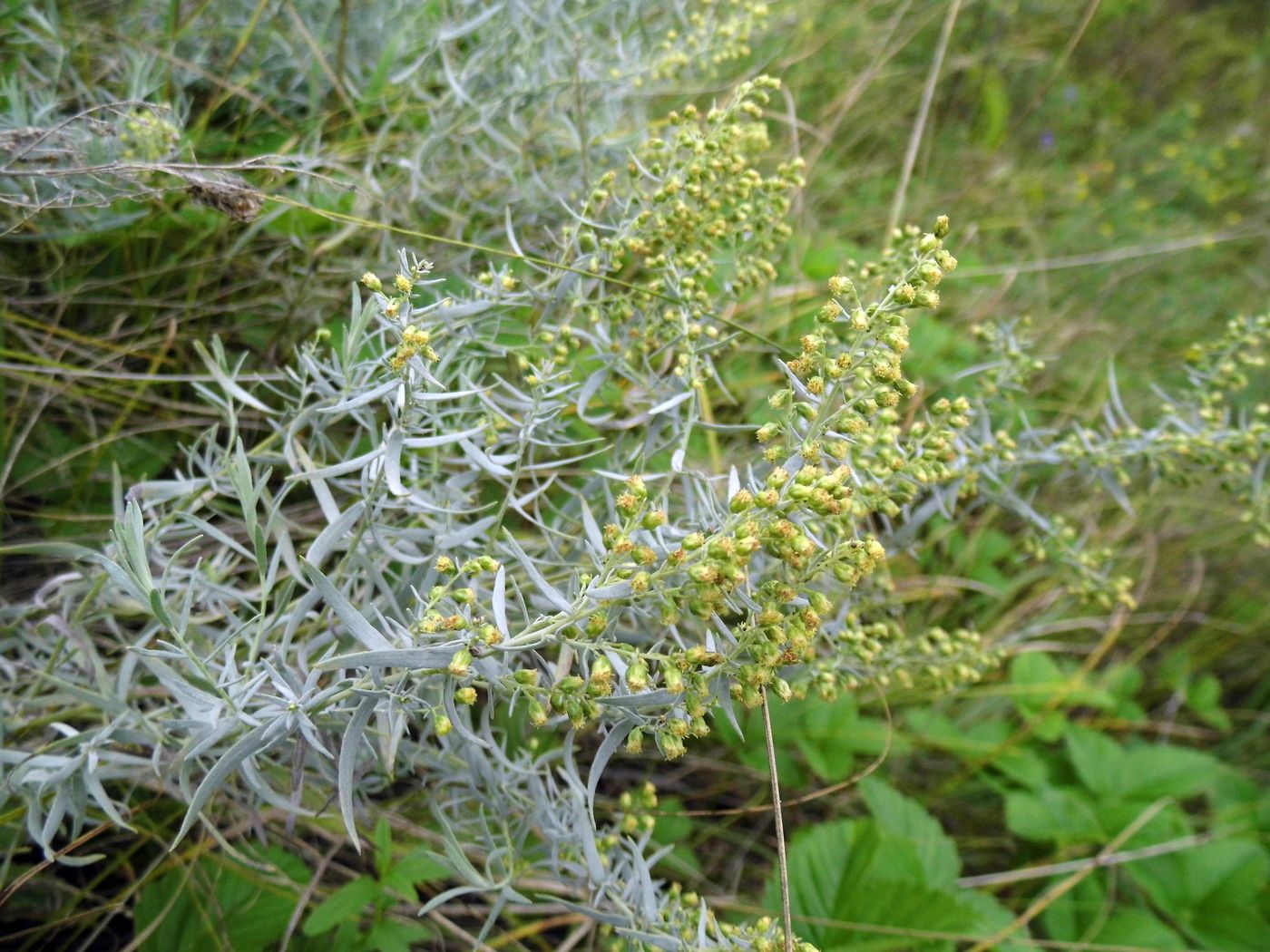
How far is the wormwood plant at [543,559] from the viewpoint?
93 centimetres

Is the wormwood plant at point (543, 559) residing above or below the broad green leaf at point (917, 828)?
above

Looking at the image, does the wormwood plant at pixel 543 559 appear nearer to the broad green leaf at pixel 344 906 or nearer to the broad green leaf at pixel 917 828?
Result: the broad green leaf at pixel 344 906

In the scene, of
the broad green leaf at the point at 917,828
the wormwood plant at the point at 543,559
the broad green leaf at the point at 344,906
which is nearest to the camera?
the wormwood plant at the point at 543,559

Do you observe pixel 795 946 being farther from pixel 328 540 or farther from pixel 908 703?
pixel 908 703

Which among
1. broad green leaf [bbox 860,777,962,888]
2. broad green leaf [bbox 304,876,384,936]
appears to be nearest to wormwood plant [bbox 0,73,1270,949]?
broad green leaf [bbox 304,876,384,936]

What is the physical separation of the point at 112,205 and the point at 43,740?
104cm

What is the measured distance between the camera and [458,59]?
7.44ft

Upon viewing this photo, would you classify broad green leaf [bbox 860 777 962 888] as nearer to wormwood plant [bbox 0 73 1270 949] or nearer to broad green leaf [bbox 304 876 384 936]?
wormwood plant [bbox 0 73 1270 949]

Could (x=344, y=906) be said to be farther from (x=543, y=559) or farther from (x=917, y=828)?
(x=917, y=828)

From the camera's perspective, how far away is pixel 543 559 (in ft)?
4.47

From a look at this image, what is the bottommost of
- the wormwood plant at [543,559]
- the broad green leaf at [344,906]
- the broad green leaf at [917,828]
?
the broad green leaf at [917,828]

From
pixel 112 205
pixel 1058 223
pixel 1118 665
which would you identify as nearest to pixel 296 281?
pixel 112 205

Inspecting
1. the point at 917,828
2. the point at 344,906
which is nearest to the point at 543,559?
the point at 344,906

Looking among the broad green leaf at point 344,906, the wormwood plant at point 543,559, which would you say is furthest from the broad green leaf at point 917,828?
the broad green leaf at point 344,906
